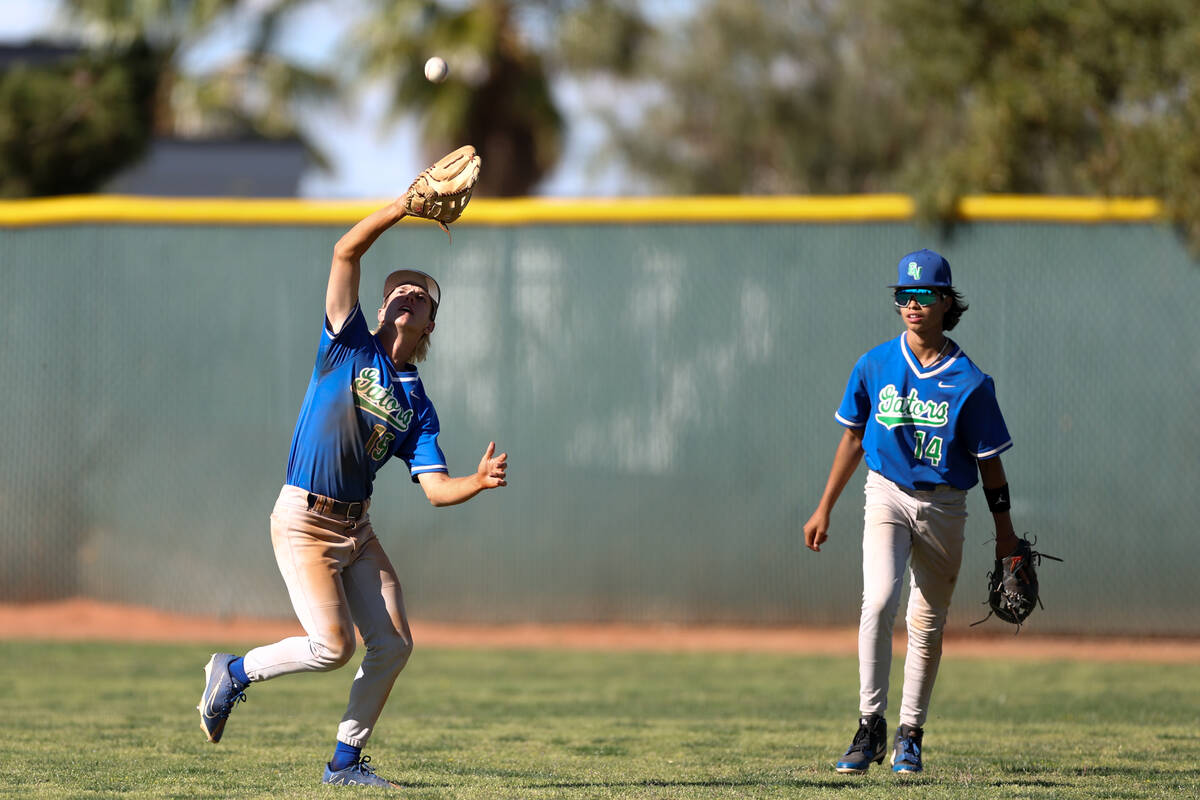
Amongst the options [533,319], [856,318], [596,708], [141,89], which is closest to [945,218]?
[856,318]

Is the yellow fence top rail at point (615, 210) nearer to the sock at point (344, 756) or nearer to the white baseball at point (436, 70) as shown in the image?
the white baseball at point (436, 70)

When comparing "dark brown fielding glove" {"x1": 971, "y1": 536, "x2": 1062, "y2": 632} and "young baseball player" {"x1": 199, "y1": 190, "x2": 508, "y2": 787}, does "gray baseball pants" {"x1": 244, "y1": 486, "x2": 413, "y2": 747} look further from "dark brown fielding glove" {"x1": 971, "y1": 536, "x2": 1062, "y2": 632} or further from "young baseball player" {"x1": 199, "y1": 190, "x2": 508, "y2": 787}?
"dark brown fielding glove" {"x1": 971, "y1": 536, "x2": 1062, "y2": 632}

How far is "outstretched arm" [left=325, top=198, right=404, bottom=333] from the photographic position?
522cm

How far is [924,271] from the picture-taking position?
6.12 meters

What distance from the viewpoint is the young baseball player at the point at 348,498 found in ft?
17.9

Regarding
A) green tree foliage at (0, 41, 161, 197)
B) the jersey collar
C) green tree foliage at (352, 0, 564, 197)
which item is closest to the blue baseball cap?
the jersey collar

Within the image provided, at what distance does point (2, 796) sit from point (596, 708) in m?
3.76

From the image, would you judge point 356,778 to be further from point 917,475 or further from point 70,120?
point 70,120

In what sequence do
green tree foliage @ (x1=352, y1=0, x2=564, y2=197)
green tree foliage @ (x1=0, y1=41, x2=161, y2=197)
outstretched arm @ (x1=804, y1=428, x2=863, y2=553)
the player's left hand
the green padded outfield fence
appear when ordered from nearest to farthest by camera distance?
the player's left hand → outstretched arm @ (x1=804, y1=428, x2=863, y2=553) → the green padded outfield fence → green tree foliage @ (x1=0, y1=41, x2=161, y2=197) → green tree foliage @ (x1=352, y1=0, x2=564, y2=197)

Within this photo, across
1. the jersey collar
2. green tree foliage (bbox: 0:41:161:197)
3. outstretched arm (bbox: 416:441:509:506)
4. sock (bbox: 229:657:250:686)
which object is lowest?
sock (bbox: 229:657:250:686)

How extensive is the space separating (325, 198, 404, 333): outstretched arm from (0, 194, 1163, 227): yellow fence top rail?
253 inches

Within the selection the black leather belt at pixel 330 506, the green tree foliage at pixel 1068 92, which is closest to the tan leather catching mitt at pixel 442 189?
the black leather belt at pixel 330 506

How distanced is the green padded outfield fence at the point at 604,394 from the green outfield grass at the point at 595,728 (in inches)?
41.7

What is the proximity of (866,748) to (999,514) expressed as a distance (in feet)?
3.63
